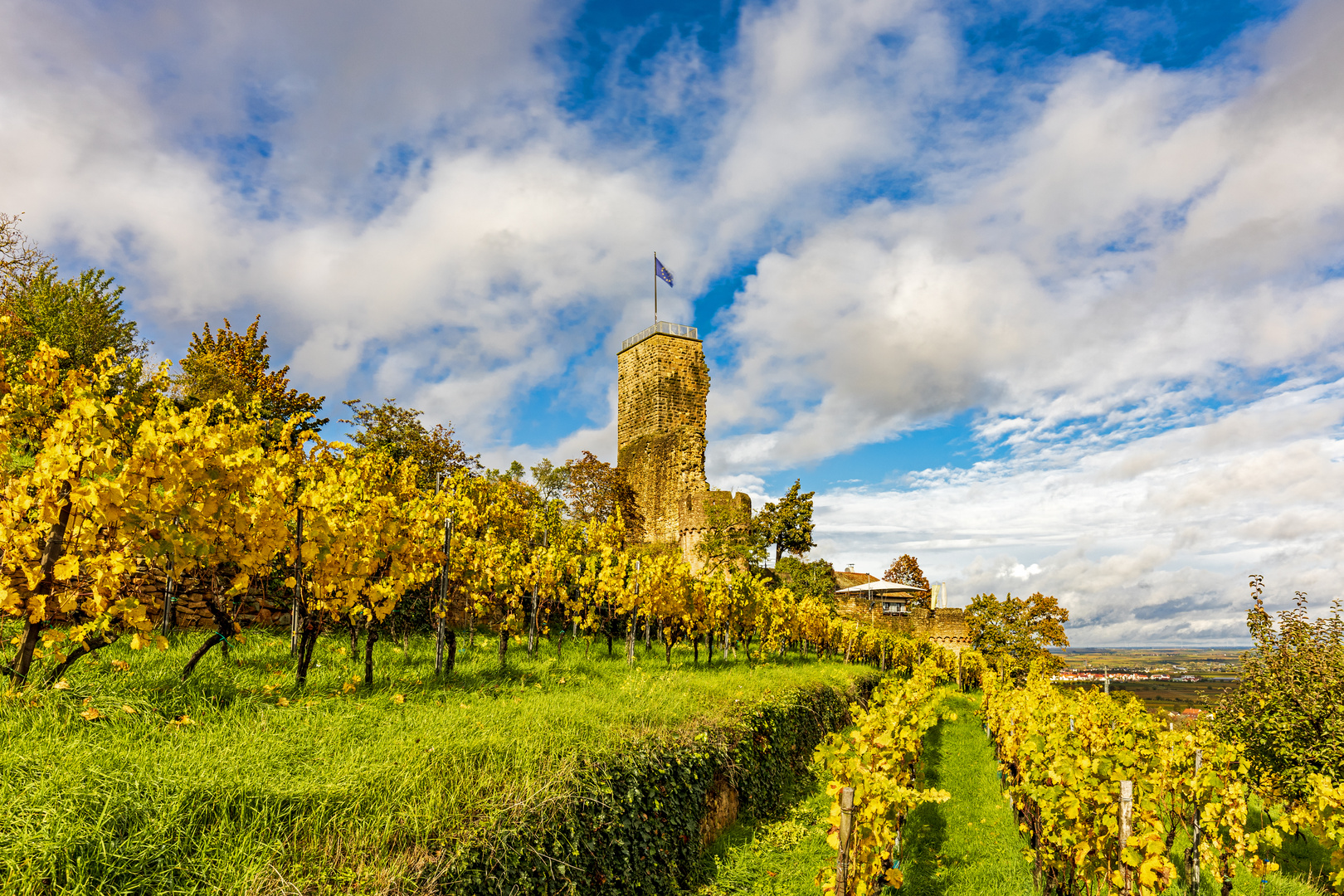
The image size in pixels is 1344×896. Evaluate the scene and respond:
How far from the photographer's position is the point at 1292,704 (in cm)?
907

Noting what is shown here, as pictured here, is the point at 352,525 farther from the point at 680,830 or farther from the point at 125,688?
the point at 680,830

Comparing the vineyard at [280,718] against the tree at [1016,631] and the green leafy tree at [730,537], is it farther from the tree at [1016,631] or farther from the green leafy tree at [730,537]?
the tree at [1016,631]

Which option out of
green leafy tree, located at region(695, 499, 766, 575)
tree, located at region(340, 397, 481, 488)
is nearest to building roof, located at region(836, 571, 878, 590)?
green leafy tree, located at region(695, 499, 766, 575)

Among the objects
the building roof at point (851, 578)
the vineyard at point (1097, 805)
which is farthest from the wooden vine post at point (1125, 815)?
the building roof at point (851, 578)

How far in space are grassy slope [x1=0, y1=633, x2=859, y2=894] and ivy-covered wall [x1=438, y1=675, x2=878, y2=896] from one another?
23cm

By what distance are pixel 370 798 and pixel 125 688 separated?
271 cm

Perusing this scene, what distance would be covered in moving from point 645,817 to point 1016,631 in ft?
99.6

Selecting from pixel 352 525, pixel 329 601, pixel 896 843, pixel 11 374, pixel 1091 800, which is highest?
pixel 11 374

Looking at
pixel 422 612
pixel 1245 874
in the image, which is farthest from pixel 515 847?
pixel 1245 874

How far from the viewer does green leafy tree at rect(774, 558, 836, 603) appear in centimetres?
2955

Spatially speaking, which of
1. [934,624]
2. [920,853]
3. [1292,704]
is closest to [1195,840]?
[920,853]

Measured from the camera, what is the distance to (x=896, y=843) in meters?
6.90

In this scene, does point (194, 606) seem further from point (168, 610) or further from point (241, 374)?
point (241, 374)

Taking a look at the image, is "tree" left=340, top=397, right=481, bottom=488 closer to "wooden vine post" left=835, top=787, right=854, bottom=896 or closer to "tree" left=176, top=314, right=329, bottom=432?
"tree" left=176, top=314, right=329, bottom=432
